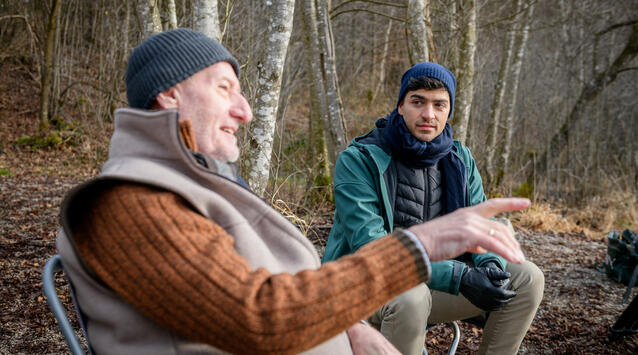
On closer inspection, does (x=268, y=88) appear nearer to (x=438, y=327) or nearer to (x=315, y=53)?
(x=438, y=327)

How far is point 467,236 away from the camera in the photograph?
4.02ft

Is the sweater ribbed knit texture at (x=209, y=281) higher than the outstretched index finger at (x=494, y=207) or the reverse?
the reverse

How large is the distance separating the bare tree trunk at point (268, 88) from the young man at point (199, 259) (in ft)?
8.20

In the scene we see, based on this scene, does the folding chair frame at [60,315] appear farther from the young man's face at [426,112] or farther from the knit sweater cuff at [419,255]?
the young man's face at [426,112]

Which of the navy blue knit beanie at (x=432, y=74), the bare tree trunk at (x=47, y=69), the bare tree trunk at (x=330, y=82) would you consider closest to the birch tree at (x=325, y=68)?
the bare tree trunk at (x=330, y=82)

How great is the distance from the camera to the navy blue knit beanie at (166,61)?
144cm

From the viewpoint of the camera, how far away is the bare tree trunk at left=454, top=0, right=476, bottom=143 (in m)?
6.61

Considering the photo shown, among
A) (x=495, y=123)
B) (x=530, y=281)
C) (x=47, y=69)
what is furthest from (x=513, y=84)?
(x=47, y=69)

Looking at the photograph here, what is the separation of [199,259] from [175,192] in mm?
185

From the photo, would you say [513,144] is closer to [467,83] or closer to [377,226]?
[467,83]

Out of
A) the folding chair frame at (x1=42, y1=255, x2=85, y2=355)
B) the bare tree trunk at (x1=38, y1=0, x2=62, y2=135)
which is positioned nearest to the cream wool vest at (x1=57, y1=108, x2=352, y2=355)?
the folding chair frame at (x1=42, y1=255, x2=85, y2=355)

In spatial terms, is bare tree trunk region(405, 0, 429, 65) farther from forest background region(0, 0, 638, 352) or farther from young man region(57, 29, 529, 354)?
young man region(57, 29, 529, 354)

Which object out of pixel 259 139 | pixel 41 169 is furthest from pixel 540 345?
pixel 41 169

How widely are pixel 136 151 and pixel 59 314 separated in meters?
0.52
